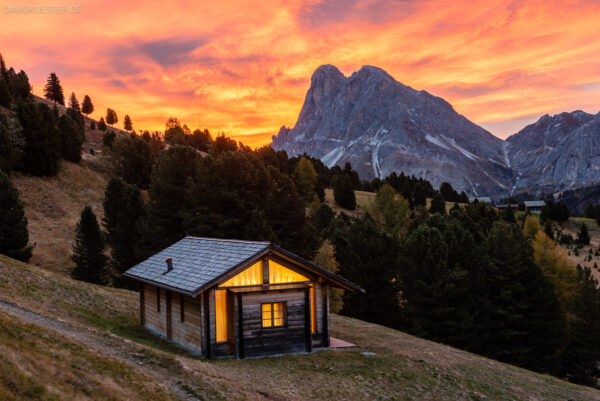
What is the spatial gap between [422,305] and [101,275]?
30068mm

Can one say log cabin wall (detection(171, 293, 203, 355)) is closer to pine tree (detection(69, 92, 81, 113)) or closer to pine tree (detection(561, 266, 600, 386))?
pine tree (detection(561, 266, 600, 386))

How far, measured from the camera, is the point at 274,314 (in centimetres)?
2234

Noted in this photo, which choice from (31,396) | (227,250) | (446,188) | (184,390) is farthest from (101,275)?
(446,188)

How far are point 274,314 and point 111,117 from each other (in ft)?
513

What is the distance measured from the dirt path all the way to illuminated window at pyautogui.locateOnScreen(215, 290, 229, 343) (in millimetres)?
3930

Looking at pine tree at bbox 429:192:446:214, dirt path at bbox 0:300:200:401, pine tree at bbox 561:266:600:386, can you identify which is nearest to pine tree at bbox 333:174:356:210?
pine tree at bbox 429:192:446:214

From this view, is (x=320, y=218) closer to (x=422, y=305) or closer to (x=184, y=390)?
(x=422, y=305)

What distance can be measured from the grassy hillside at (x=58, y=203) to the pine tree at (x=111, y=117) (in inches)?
3392

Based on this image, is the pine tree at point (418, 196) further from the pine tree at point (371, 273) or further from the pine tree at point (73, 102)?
the pine tree at point (73, 102)

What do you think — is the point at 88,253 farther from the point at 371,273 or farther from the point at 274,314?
the point at 274,314

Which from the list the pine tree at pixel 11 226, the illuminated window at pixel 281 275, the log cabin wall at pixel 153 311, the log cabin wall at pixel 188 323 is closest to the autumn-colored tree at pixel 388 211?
the pine tree at pixel 11 226

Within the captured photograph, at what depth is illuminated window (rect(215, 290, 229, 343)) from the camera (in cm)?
2167

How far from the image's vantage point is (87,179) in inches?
2992

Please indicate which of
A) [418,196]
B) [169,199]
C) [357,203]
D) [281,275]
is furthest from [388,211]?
[281,275]
